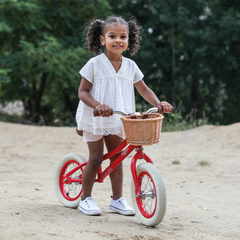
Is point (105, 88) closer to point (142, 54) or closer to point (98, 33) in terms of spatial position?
point (98, 33)

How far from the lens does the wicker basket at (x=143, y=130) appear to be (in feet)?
8.31

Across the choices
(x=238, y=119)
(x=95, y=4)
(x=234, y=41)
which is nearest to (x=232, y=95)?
(x=238, y=119)

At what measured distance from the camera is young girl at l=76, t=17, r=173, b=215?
2.93 meters

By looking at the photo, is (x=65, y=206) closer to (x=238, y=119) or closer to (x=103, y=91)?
(x=103, y=91)

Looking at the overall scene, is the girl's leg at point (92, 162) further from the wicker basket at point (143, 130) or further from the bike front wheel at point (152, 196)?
the wicker basket at point (143, 130)

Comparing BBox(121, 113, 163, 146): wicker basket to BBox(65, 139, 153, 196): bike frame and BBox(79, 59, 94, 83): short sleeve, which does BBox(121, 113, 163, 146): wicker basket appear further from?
BBox(79, 59, 94, 83): short sleeve

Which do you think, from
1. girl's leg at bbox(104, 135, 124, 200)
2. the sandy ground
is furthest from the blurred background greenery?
girl's leg at bbox(104, 135, 124, 200)

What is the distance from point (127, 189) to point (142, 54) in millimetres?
10685

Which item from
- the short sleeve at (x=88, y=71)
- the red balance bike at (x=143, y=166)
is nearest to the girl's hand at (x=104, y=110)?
the red balance bike at (x=143, y=166)

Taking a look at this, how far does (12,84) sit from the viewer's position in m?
12.9

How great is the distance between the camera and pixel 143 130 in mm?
2555

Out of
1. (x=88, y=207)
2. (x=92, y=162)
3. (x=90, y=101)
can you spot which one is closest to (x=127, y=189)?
(x=88, y=207)

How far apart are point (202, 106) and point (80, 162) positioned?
1311 centimetres

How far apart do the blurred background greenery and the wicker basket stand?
264 inches
